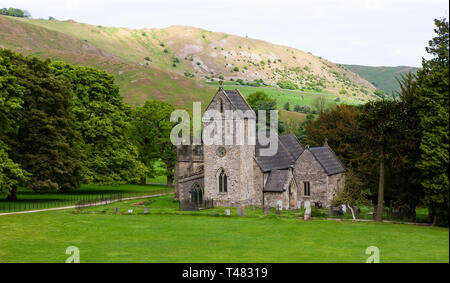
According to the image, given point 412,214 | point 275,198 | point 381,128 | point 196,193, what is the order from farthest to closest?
1. point 196,193
2. point 275,198
3. point 412,214
4. point 381,128

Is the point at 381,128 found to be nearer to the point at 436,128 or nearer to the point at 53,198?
the point at 436,128

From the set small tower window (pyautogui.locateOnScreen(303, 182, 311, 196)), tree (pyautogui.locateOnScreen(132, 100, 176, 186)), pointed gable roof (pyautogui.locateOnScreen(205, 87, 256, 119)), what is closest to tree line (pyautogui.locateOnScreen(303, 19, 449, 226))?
small tower window (pyautogui.locateOnScreen(303, 182, 311, 196))

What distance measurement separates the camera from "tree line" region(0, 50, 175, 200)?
169 feet

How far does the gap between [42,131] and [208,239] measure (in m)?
30.9

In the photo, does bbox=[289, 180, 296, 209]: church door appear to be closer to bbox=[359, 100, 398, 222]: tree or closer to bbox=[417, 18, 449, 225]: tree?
bbox=[359, 100, 398, 222]: tree

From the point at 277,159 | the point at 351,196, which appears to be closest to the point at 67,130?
the point at 277,159

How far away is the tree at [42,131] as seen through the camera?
53.3 meters

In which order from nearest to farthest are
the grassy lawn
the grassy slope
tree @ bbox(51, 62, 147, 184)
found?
the grassy lawn < tree @ bbox(51, 62, 147, 184) < the grassy slope

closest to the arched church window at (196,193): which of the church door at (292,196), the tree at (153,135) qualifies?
the church door at (292,196)

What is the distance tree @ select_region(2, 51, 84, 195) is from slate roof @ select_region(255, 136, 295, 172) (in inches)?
824

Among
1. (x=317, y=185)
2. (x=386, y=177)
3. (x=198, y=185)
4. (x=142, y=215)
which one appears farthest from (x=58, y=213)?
(x=386, y=177)

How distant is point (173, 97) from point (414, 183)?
434 ft

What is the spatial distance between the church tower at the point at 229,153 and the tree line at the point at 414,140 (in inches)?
473

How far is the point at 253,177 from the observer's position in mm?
54344
